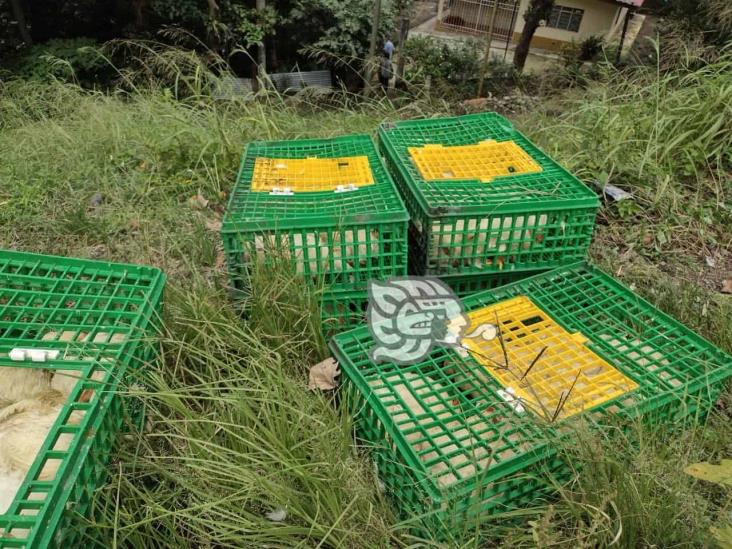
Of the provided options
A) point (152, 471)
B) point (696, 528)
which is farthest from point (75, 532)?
point (696, 528)

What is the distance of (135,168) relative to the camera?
3.28 metres

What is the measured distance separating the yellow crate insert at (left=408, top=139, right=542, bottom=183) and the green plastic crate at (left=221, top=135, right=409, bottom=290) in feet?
0.85

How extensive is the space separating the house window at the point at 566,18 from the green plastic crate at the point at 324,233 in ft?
66.2

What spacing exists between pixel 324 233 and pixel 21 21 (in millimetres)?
10160

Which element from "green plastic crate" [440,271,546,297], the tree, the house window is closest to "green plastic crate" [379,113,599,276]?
"green plastic crate" [440,271,546,297]

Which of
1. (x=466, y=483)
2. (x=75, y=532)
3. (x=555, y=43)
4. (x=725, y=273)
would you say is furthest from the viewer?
(x=555, y=43)

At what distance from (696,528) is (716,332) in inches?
43.2

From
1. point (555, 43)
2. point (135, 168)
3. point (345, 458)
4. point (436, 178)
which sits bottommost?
point (555, 43)

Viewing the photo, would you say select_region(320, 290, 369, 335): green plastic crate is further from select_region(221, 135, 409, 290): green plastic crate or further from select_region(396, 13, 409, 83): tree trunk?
select_region(396, 13, 409, 83): tree trunk

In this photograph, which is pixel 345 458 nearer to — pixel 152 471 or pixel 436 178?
pixel 152 471

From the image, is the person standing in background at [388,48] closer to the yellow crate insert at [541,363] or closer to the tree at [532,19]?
the tree at [532,19]

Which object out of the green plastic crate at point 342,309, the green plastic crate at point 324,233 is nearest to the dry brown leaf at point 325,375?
the green plastic crate at point 342,309

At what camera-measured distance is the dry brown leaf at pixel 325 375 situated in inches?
68.5

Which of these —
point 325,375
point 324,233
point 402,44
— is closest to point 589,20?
point 402,44
